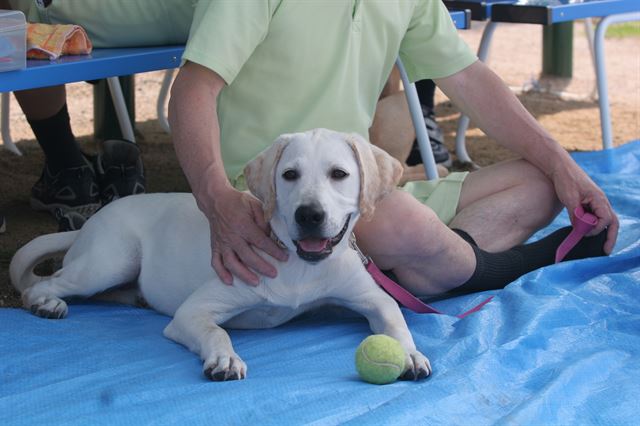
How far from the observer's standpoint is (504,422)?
2049mm

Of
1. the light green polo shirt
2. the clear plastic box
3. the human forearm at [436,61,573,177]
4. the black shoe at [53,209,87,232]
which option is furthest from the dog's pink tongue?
the black shoe at [53,209,87,232]

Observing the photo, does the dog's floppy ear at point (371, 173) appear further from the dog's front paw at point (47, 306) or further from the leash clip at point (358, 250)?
the dog's front paw at point (47, 306)

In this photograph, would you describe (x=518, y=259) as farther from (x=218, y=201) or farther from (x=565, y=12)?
(x=565, y=12)

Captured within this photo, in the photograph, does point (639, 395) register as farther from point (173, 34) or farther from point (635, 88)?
point (635, 88)

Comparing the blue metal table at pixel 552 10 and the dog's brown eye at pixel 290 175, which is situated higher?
the dog's brown eye at pixel 290 175

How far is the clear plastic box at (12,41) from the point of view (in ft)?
8.71

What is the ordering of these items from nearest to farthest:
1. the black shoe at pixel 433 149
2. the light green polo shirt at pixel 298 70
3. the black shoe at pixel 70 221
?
1. the light green polo shirt at pixel 298 70
2. the black shoe at pixel 70 221
3. the black shoe at pixel 433 149

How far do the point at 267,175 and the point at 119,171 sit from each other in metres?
1.64

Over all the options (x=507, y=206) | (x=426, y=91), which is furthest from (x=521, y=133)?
(x=426, y=91)

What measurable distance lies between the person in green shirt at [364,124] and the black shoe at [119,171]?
100cm

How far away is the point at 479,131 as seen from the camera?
5.84m

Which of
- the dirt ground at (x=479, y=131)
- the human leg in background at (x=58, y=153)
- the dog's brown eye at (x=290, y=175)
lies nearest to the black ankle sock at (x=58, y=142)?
the human leg in background at (x=58, y=153)

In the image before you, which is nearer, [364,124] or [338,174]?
[338,174]

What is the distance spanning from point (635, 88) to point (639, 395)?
515 centimetres
